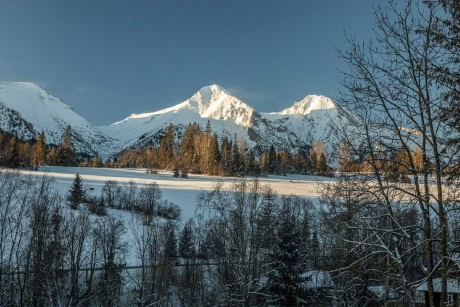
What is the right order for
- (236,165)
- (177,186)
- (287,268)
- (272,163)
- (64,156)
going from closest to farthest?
(287,268)
(177,186)
(236,165)
(64,156)
(272,163)

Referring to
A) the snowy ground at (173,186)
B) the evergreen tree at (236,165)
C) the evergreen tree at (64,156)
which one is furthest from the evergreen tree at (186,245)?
the evergreen tree at (64,156)

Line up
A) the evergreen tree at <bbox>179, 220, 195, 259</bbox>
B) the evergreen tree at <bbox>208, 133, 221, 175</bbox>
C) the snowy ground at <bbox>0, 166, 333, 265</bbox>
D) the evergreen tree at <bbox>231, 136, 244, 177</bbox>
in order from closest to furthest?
the evergreen tree at <bbox>179, 220, 195, 259</bbox>, the snowy ground at <bbox>0, 166, 333, 265</bbox>, the evergreen tree at <bbox>231, 136, 244, 177</bbox>, the evergreen tree at <bbox>208, 133, 221, 175</bbox>

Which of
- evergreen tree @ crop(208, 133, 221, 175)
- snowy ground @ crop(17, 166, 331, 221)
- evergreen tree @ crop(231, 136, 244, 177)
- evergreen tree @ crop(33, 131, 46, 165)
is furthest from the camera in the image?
evergreen tree @ crop(208, 133, 221, 175)

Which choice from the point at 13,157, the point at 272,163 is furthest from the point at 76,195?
the point at 272,163

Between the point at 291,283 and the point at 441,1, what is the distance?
2090 centimetres

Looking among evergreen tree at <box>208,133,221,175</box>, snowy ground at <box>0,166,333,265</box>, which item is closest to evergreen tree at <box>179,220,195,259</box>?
snowy ground at <box>0,166,333,265</box>

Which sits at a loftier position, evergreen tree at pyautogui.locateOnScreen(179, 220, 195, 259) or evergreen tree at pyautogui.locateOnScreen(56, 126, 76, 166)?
evergreen tree at pyautogui.locateOnScreen(56, 126, 76, 166)

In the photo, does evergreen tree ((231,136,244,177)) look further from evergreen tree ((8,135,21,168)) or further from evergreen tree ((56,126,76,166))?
evergreen tree ((56,126,76,166))

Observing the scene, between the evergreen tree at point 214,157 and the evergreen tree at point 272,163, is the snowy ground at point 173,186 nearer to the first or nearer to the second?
the evergreen tree at point 214,157

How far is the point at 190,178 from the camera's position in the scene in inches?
3750

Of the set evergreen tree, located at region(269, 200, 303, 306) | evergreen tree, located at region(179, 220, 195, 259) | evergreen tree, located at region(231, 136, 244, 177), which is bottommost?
evergreen tree, located at region(179, 220, 195, 259)

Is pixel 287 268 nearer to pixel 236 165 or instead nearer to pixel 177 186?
pixel 177 186

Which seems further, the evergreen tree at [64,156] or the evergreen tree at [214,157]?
the evergreen tree at [64,156]

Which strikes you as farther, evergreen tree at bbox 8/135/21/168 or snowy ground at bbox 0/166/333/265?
evergreen tree at bbox 8/135/21/168
